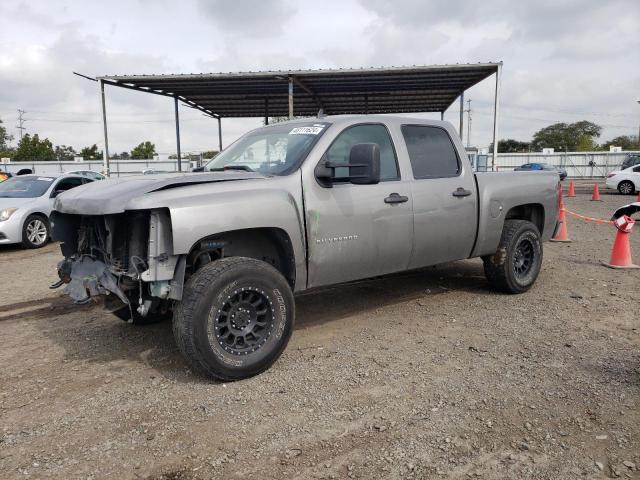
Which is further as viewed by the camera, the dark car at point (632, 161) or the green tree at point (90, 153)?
the green tree at point (90, 153)

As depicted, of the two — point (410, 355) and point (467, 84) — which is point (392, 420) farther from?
point (467, 84)

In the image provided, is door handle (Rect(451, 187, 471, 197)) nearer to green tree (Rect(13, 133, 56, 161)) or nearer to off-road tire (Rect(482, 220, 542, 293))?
off-road tire (Rect(482, 220, 542, 293))

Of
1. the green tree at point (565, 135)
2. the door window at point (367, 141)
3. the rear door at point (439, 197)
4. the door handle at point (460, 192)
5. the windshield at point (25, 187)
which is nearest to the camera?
the door window at point (367, 141)

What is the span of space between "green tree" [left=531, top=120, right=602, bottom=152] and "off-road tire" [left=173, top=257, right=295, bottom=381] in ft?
285

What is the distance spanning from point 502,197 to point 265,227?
303cm

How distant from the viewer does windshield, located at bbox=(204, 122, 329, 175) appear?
4.16 meters

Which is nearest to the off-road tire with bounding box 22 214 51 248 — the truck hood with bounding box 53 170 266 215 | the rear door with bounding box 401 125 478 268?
the truck hood with bounding box 53 170 266 215

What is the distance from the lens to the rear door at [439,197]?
15.5 feet

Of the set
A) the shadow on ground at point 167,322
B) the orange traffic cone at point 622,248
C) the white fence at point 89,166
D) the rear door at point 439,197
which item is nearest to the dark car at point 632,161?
the orange traffic cone at point 622,248

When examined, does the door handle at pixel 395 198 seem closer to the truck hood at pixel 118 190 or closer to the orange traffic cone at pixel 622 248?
the truck hood at pixel 118 190

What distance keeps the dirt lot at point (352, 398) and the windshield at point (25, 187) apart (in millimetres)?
6096

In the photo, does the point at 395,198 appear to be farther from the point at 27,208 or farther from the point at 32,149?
the point at 32,149

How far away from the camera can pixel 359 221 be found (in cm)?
421

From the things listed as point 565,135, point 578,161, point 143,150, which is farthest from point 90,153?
point 565,135
